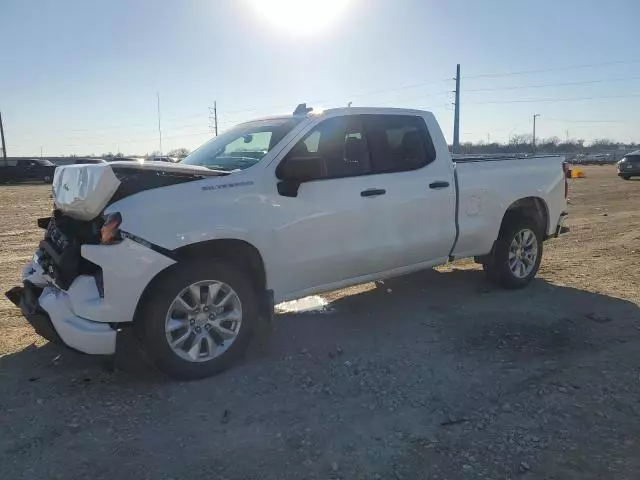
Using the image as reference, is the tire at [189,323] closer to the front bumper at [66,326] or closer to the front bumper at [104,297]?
the front bumper at [104,297]

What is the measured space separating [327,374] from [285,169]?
164 centimetres

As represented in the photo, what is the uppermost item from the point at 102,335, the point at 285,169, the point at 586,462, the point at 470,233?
the point at 285,169

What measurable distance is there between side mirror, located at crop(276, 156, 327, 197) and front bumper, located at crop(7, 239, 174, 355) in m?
1.13

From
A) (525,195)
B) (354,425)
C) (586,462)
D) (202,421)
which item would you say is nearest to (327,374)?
(354,425)

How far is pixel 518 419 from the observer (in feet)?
11.6

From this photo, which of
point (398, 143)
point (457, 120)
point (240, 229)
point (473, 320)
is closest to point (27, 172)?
point (457, 120)

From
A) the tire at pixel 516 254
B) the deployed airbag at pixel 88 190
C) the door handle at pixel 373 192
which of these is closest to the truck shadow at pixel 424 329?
the tire at pixel 516 254

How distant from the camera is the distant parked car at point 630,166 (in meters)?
26.9

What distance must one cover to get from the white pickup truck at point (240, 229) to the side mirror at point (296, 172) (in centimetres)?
1

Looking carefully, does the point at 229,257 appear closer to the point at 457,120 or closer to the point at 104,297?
the point at 104,297

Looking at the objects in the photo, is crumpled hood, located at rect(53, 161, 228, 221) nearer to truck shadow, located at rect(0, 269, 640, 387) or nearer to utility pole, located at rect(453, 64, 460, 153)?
truck shadow, located at rect(0, 269, 640, 387)

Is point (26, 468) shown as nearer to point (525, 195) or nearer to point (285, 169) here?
point (285, 169)

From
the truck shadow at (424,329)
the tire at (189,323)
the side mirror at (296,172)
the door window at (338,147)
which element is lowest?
the truck shadow at (424,329)

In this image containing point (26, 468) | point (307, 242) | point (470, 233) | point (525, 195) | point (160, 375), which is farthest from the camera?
point (525, 195)
